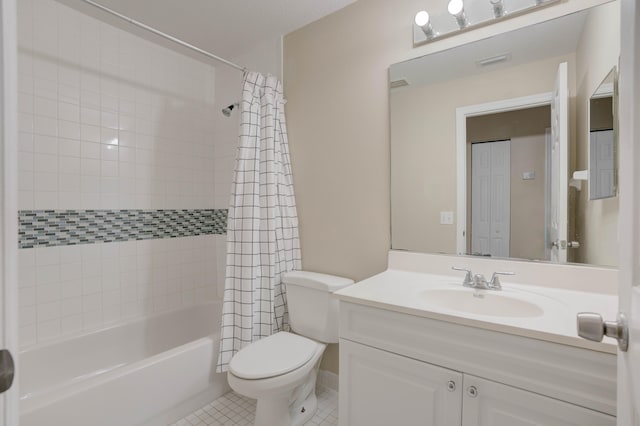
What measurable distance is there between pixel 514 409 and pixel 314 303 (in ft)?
3.57

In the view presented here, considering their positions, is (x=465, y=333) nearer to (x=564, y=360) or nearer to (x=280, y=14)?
(x=564, y=360)

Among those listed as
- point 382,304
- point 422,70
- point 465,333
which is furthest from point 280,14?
point 465,333

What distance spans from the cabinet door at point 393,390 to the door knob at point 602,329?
0.59m

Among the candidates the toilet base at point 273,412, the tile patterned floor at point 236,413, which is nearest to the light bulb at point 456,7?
the toilet base at point 273,412

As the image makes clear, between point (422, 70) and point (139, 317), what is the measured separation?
244 cm

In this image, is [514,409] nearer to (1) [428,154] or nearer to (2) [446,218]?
(2) [446,218]

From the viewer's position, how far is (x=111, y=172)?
2152 millimetres

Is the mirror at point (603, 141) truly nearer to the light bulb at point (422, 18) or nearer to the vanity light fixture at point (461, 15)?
the vanity light fixture at point (461, 15)

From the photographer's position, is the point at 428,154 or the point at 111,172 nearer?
the point at 428,154

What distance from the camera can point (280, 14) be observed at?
6.57 feet

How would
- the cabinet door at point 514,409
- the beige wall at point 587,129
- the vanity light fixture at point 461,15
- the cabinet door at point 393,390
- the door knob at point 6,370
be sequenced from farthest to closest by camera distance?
the vanity light fixture at point 461,15 < the beige wall at point 587,129 < the cabinet door at point 393,390 < the cabinet door at point 514,409 < the door knob at point 6,370

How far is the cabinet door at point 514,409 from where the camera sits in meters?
0.88

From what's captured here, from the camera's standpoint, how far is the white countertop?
92 cm

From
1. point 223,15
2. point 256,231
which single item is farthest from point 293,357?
point 223,15
